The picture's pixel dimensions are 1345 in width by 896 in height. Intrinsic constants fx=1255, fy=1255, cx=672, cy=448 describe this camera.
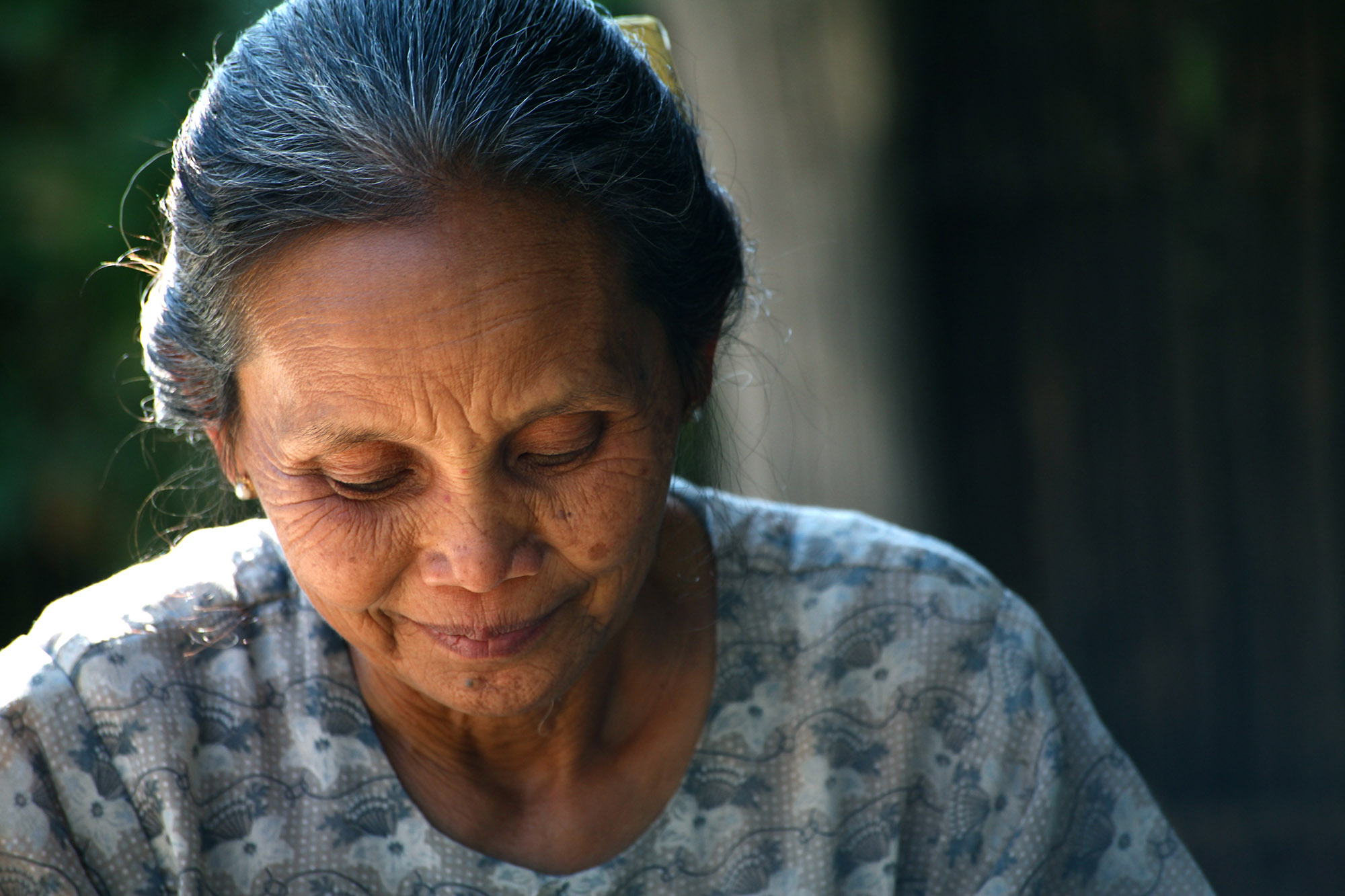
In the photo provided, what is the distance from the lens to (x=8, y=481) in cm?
307

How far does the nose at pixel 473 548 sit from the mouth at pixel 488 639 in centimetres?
7

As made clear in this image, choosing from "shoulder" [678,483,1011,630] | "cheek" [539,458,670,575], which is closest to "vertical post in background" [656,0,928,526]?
"shoulder" [678,483,1011,630]

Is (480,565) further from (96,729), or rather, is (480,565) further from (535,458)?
(96,729)

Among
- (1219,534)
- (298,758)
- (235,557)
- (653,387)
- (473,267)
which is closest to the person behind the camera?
(473,267)

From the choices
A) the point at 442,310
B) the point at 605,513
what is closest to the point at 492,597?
the point at 605,513

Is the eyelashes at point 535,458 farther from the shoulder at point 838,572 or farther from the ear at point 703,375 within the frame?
the shoulder at point 838,572

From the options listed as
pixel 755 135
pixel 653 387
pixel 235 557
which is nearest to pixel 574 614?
pixel 653 387

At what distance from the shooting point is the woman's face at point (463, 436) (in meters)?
1.40

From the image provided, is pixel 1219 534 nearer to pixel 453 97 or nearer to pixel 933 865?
pixel 933 865

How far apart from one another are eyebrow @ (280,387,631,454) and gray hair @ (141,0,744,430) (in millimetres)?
155

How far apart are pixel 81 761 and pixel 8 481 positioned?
1.73 meters

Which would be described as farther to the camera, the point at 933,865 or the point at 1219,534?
the point at 1219,534

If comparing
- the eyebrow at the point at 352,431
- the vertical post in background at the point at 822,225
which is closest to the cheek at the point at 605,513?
the eyebrow at the point at 352,431

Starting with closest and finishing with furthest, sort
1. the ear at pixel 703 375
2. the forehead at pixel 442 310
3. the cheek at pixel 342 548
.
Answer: the forehead at pixel 442 310 → the cheek at pixel 342 548 → the ear at pixel 703 375
